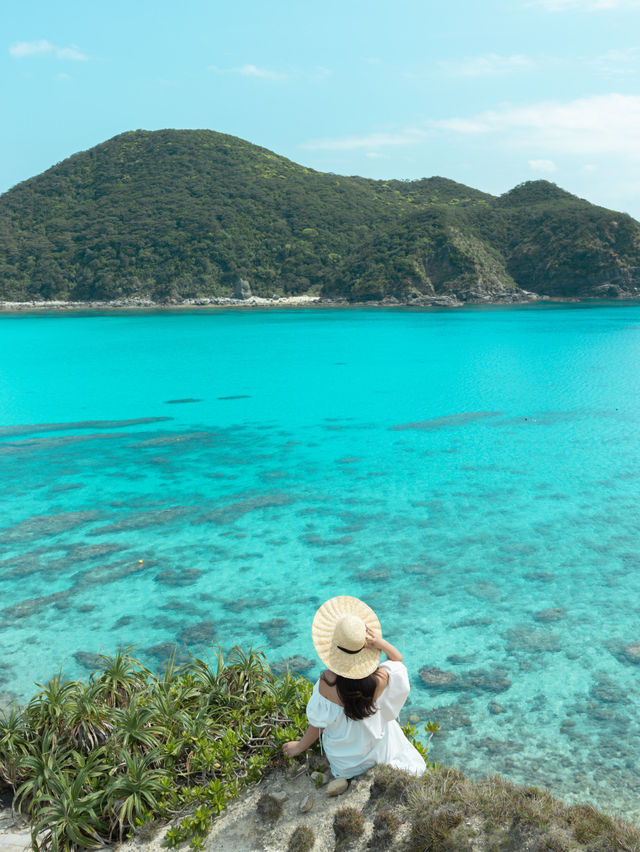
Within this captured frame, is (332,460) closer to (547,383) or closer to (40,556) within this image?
(40,556)

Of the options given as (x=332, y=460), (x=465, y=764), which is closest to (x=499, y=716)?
(x=465, y=764)

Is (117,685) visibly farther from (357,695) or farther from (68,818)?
(357,695)

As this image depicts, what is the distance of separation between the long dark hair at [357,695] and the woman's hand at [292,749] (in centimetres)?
57

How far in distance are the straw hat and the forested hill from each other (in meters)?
74.9

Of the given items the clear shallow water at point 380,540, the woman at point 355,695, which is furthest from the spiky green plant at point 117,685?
the clear shallow water at point 380,540

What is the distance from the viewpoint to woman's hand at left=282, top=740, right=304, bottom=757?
388 centimetres

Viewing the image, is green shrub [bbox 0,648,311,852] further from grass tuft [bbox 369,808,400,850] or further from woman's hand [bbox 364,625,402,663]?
woman's hand [bbox 364,625,402,663]

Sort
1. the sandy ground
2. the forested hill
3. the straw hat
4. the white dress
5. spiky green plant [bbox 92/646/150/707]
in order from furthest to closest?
the sandy ground
the forested hill
spiky green plant [bbox 92/646/150/707]
the white dress
the straw hat

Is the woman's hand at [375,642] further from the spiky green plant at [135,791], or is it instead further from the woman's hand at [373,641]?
the spiky green plant at [135,791]

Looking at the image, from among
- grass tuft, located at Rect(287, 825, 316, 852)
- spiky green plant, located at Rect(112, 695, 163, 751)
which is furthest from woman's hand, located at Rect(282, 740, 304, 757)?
spiky green plant, located at Rect(112, 695, 163, 751)

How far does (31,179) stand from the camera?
122 m

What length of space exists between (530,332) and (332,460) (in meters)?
35.0

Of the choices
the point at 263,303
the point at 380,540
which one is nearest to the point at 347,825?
the point at 380,540

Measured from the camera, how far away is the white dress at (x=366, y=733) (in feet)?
11.8
